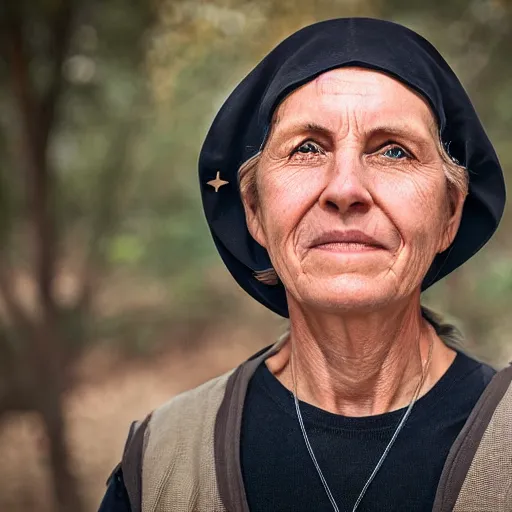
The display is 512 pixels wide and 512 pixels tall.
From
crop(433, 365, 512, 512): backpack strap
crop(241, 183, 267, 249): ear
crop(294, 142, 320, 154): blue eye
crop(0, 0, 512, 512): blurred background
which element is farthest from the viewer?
crop(0, 0, 512, 512): blurred background

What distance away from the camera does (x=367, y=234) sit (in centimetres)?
125

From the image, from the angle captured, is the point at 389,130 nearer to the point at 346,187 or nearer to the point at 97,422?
the point at 346,187

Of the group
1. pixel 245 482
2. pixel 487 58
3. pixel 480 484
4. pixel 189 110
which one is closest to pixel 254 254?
pixel 245 482

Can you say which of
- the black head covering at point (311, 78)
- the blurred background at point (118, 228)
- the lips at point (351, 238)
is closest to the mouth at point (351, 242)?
the lips at point (351, 238)

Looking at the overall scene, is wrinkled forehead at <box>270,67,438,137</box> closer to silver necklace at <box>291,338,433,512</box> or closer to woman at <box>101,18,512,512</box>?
woman at <box>101,18,512,512</box>

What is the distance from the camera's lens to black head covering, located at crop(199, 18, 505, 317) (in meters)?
1.29

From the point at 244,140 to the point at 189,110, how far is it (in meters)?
1.38

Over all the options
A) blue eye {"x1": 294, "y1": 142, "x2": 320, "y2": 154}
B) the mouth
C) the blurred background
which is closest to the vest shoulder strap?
the mouth

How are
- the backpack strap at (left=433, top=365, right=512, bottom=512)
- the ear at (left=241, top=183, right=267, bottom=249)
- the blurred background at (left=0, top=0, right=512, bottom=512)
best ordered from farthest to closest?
the blurred background at (left=0, top=0, right=512, bottom=512)
the ear at (left=241, top=183, right=267, bottom=249)
the backpack strap at (left=433, top=365, right=512, bottom=512)

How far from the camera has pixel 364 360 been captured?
1363 millimetres

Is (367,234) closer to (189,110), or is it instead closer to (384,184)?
(384,184)

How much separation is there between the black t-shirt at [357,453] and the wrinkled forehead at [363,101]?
530 mm

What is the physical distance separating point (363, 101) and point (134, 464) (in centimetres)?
87

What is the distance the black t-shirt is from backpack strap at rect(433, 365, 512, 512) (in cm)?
4
